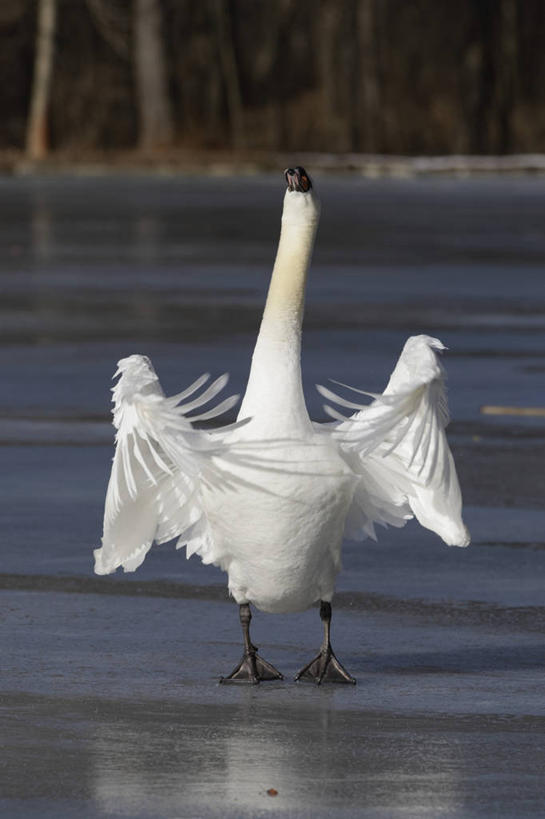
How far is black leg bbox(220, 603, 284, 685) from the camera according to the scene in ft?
21.9

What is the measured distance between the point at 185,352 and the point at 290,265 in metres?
9.23

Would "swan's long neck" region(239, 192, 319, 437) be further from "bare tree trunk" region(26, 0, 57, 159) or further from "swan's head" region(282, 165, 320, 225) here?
"bare tree trunk" region(26, 0, 57, 159)

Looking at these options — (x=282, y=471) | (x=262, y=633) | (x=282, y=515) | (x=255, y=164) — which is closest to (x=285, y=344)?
(x=282, y=471)

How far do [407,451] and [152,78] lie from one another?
168ft

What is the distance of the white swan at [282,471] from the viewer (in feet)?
20.9

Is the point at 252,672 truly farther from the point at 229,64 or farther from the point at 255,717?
the point at 229,64

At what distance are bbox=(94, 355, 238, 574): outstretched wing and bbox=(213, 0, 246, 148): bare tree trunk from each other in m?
52.5

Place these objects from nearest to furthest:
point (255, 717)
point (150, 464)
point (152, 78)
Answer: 1. point (255, 717)
2. point (150, 464)
3. point (152, 78)

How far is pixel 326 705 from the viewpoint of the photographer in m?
6.45

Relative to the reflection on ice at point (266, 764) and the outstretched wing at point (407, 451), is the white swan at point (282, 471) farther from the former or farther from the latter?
the reflection on ice at point (266, 764)

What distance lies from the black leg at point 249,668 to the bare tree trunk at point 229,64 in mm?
52550

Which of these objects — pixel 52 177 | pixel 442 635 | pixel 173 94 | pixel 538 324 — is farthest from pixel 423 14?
pixel 442 635

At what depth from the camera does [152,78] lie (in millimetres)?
57281

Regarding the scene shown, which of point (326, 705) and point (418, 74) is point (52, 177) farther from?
point (326, 705)
